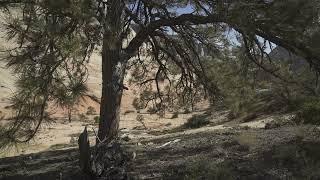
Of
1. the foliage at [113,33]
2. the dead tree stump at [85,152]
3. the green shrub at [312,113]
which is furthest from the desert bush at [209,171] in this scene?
the green shrub at [312,113]

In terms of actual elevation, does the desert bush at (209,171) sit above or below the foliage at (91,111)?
Result: below

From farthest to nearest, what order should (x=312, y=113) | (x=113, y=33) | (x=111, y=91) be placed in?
(x=312, y=113), (x=111, y=91), (x=113, y=33)

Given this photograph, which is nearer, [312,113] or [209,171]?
[209,171]

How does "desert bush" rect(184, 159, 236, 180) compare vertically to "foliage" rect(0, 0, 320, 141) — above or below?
below

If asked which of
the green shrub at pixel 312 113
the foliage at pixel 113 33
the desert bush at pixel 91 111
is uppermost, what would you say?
the foliage at pixel 113 33

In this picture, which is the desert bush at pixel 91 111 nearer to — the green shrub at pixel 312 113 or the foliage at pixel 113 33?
the green shrub at pixel 312 113

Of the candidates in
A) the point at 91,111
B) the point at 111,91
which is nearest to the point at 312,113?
the point at 111,91

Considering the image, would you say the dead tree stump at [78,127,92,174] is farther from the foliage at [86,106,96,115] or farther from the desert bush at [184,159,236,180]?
the foliage at [86,106,96,115]

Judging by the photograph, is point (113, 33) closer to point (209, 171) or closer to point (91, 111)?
point (209, 171)

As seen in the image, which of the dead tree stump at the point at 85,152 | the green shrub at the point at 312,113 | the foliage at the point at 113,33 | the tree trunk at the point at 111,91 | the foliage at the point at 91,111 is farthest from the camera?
the foliage at the point at 91,111

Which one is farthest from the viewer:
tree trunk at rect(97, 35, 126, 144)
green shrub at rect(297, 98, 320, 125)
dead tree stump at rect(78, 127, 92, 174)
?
green shrub at rect(297, 98, 320, 125)

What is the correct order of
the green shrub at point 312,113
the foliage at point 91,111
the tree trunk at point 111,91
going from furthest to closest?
1. the foliage at point 91,111
2. the green shrub at point 312,113
3. the tree trunk at point 111,91

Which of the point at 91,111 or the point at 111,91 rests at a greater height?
the point at 111,91

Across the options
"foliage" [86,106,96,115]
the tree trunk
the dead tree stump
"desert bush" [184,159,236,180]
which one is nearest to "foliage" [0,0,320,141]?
the tree trunk
